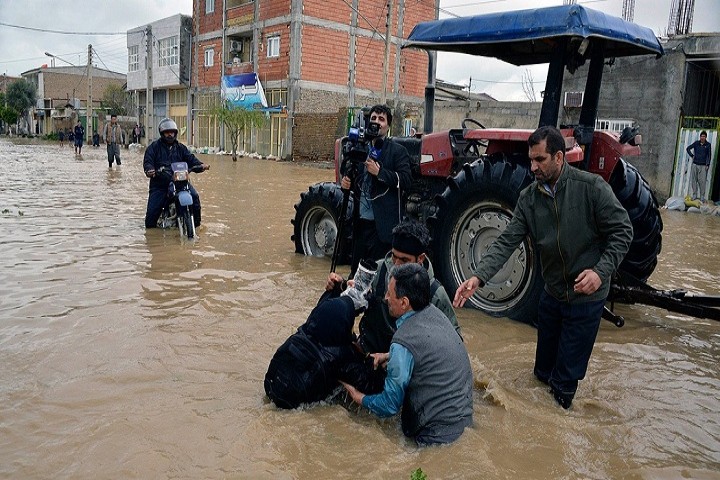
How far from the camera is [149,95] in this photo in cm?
4394

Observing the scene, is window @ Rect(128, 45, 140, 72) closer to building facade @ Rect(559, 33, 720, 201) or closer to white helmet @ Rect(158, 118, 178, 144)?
building facade @ Rect(559, 33, 720, 201)

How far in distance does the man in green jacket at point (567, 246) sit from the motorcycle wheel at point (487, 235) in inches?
49.3

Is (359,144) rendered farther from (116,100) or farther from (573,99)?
(116,100)

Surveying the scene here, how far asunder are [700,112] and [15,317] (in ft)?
53.7

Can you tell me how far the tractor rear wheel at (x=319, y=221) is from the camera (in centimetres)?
713

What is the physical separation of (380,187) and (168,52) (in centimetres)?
4020

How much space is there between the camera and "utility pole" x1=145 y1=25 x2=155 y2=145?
143 feet

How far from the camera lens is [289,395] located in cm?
353

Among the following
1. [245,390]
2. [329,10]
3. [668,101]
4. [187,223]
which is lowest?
[245,390]

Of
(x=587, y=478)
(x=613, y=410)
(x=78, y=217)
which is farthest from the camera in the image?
(x=78, y=217)

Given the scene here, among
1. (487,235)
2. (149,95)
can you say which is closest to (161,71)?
Result: (149,95)

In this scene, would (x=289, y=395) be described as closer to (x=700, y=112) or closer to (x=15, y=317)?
(x=15, y=317)

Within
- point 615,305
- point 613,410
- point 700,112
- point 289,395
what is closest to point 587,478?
point 613,410

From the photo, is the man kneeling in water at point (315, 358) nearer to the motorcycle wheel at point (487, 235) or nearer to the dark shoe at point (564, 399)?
the dark shoe at point (564, 399)
